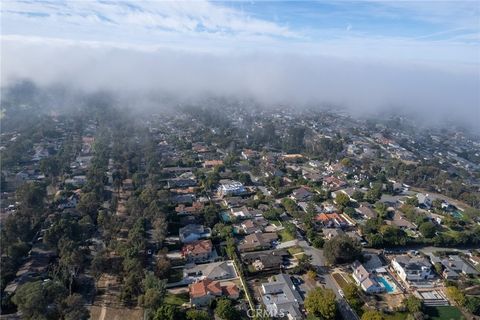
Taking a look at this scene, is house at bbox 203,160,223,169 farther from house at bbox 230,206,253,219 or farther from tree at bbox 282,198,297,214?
tree at bbox 282,198,297,214

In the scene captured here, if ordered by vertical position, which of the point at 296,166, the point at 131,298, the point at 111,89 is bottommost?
the point at 111,89

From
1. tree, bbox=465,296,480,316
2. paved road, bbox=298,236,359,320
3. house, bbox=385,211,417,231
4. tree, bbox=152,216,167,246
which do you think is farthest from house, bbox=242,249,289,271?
house, bbox=385,211,417,231

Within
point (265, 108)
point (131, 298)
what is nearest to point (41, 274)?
point (131, 298)

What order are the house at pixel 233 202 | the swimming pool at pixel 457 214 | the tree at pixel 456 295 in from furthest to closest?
the swimming pool at pixel 457 214 → the house at pixel 233 202 → the tree at pixel 456 295

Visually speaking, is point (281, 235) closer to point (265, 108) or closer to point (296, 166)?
point (296, 166)

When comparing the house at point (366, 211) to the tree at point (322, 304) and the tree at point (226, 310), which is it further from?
the tree at point (226, 310)

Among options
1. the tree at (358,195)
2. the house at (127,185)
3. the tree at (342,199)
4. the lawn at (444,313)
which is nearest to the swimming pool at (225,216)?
the house at (127,185)

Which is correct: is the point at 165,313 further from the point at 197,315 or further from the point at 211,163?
the point at 211,163
